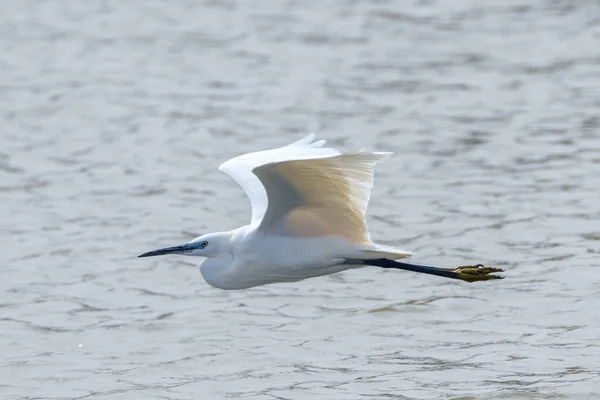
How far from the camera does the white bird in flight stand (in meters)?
7.41

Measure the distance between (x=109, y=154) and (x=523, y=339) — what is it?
5954mm

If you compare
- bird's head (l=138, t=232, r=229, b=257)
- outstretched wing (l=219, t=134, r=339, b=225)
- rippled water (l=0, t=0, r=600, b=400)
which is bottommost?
rippled water (l=0, t=0, r=600, b=400)

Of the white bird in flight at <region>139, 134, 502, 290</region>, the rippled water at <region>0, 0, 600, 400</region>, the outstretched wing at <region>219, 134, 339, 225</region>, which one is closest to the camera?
the white bird in flight at <region>139, 134, 502, 290</region>

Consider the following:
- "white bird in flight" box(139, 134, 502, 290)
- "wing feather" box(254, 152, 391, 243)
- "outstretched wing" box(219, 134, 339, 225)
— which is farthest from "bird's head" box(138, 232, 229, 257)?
"wing feather" box(254, 152, 391, 243)

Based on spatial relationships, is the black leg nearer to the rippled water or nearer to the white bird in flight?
the white bird in flight

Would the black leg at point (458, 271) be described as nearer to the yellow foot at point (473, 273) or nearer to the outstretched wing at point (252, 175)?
the yellow foot at point (473, 273)

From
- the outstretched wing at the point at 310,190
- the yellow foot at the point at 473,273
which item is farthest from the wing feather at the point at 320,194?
the yellow foot at the point at 473,273

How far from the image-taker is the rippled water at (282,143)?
886cm

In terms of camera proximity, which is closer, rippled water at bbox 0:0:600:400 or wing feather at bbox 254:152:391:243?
wing feather at bbox 254:152:391:243

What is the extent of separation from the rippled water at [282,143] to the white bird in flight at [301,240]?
0.91 meters

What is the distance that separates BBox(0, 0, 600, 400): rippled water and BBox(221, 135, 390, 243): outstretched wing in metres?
1.15

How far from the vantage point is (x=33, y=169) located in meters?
13.3

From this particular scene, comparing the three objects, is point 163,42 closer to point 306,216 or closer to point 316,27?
point 316,27

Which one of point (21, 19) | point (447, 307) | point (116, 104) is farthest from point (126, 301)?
point (21, 19)
